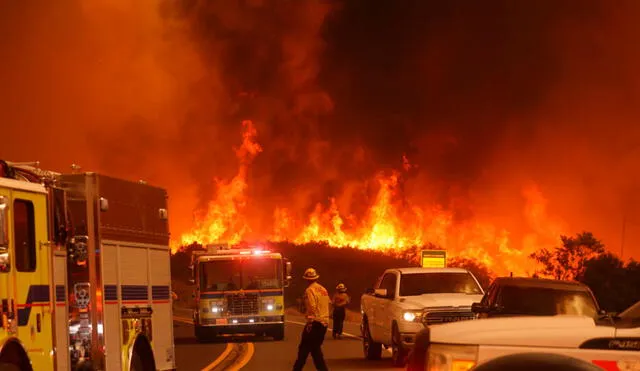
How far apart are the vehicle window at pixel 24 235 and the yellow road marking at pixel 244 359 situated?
11.5m

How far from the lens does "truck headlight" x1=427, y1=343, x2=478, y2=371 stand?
6.68m

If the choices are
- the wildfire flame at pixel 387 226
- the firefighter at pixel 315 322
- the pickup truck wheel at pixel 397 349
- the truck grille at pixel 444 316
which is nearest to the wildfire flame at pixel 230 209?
the wildfire flame at pixel 387 226

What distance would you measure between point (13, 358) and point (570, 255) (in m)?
72.0

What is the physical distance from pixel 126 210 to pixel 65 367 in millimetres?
3033

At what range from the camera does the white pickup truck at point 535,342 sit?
21.4 feet

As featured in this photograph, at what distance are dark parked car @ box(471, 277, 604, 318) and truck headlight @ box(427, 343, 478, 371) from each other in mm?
10128

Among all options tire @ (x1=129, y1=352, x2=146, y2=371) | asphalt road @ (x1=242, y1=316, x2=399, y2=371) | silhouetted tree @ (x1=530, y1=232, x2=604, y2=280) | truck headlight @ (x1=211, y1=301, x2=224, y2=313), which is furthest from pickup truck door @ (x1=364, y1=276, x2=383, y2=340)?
silhouetted tree @ (x1=530, y1=232, x2=604, y2=280)

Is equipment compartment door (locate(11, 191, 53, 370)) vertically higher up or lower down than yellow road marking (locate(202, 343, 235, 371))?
higher up

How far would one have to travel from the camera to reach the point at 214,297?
34000 millimetres

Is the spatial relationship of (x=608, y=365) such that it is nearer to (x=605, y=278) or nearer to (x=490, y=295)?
(x=490, y=295)

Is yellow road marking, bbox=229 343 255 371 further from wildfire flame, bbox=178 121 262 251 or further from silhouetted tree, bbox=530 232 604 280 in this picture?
wildfire flame, bbox=178 121 262 251

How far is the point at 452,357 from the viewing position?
6715mm

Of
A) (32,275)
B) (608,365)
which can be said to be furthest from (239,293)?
(608,365)

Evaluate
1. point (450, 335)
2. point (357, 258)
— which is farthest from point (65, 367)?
point (357, 258)
